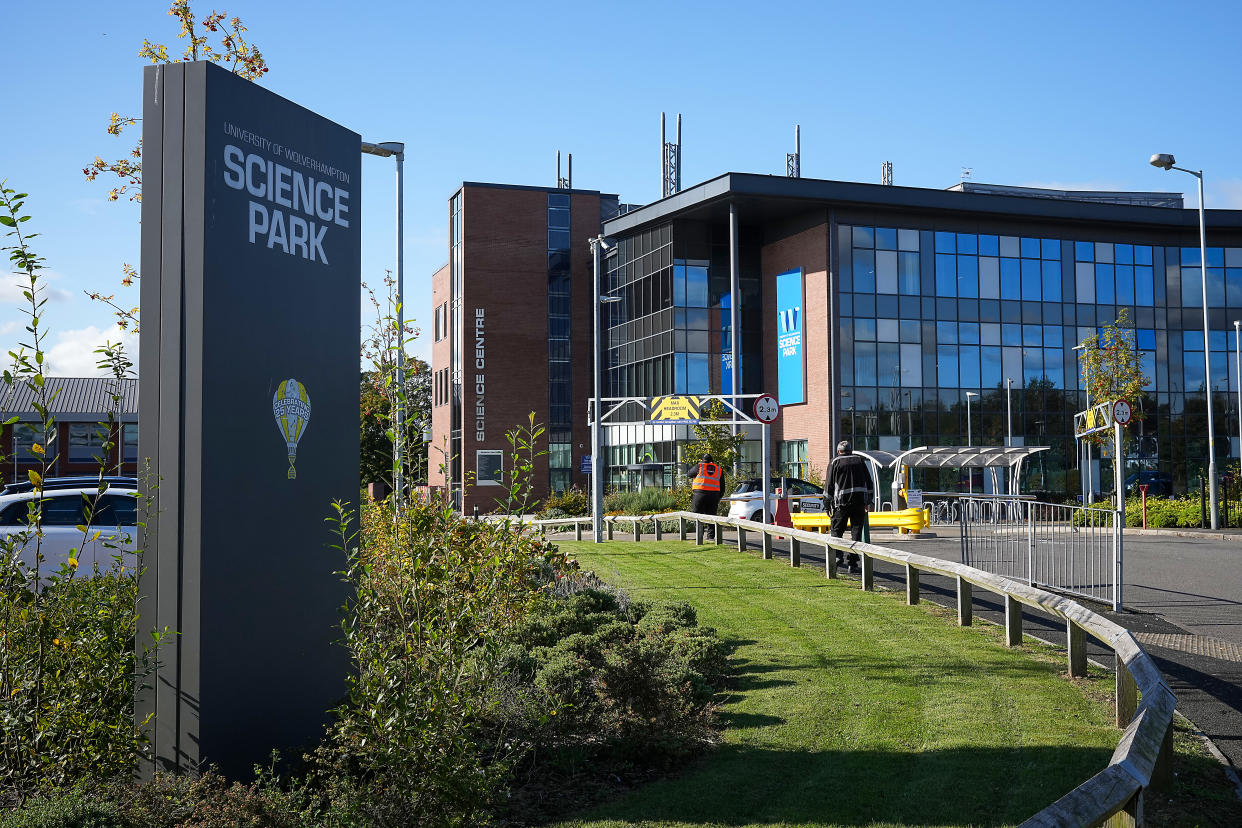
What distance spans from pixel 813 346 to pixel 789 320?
2207 mm

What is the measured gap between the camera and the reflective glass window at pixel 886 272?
1730 inches

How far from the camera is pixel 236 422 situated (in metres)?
4.95

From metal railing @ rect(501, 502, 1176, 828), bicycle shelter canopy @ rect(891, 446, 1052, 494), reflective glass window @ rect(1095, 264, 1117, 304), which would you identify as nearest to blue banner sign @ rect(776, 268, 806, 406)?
bicycle shelter canopy @ rect(891, 446, 1052, 494)

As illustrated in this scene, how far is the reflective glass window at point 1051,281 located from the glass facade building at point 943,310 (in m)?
0.08

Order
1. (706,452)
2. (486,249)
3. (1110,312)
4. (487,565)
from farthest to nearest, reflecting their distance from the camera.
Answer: (486,249)
(1110,312)
(706,452)
(487,565)

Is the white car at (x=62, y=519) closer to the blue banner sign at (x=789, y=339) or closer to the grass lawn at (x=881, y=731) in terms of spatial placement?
the grass lawn at (x=881, y=731)

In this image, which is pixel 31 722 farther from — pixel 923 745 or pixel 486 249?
pixel 486 249

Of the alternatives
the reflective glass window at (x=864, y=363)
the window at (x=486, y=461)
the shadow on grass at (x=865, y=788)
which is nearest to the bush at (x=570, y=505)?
the reflective glass window at (x=864, y=363)

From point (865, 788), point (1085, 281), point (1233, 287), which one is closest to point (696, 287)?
point (1085, 281)

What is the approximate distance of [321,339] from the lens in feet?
18.0

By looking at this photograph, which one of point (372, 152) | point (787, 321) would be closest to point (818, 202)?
point (787, 321)

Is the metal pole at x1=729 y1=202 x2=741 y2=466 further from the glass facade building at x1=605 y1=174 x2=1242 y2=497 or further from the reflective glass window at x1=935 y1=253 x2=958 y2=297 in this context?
the reflective glass window at x1=935 y1=253 x2=958 y2=297

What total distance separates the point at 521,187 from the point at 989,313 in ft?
82.5

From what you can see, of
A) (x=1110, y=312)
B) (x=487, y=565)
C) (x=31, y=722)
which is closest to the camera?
(x=31, y=722)
